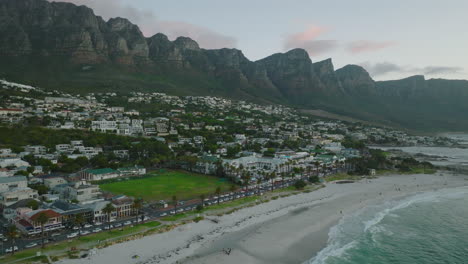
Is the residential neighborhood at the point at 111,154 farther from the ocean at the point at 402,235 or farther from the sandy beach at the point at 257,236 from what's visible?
the ocean at the point at 402,235

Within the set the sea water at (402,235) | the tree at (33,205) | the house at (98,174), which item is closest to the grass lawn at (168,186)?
the house at (98,174)

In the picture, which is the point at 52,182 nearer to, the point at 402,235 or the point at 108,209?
the point at 108,209

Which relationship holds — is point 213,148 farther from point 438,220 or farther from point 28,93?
point 28,93

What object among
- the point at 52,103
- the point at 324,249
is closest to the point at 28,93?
the point at 52,103

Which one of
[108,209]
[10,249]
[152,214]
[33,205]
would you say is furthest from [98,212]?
[10,249]

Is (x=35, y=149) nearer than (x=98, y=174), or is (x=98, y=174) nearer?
(x=98, y=174)
